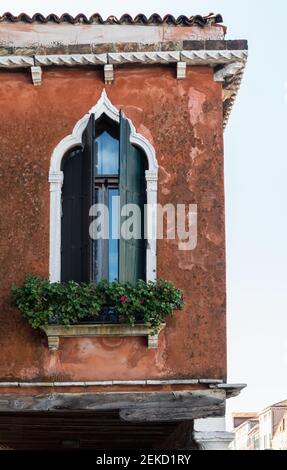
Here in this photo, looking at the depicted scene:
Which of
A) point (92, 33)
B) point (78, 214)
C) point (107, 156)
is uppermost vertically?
point (92, 33)

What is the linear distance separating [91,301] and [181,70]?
2723 millimetres

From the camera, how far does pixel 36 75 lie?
11414mm

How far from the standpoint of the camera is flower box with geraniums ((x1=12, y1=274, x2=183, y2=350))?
10.5 metres

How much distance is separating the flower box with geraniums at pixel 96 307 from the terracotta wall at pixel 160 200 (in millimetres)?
196

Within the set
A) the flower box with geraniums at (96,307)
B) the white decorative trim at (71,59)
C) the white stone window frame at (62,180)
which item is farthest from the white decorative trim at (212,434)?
the white decorative trim at (71,59)

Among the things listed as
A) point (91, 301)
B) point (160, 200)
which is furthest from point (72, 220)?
point (91, 301)

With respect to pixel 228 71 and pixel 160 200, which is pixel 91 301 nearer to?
pixel 160 200

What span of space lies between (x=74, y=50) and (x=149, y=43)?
0.80 metres

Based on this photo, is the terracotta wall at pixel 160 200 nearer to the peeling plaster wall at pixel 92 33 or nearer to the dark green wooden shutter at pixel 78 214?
the dark green wooden shutter at pixel 78 214

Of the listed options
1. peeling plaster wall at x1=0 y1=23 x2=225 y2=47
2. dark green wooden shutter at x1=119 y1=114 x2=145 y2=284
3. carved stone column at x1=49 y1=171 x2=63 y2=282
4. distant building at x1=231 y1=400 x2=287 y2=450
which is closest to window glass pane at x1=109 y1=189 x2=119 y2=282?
dark green wooden shutter at x1=119 y1=114 x2=145 y2=284

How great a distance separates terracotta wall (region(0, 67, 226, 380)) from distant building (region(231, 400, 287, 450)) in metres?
38.5
